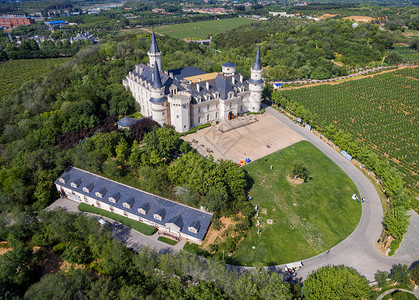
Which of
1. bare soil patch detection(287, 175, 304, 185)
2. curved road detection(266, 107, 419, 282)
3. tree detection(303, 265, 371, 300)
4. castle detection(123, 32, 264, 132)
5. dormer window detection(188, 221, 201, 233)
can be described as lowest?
curved road detection(266, 107, 419, 282)

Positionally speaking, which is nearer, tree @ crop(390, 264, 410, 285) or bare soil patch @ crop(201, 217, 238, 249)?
tree @ crop(390, 264, 410, 285)

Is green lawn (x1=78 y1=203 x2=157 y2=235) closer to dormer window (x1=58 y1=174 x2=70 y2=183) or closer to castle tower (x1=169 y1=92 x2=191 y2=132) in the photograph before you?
dormer window (x1=58 y1=174 x2=70 y2=183)

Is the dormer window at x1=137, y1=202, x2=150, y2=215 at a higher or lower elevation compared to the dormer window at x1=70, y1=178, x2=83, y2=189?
lower

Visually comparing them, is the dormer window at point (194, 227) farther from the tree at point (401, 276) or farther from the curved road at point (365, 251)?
the tree at point (401, 276)

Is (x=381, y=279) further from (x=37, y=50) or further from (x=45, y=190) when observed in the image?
(x=37, y=50)

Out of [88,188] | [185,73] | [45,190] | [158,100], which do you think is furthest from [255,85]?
[45,190]

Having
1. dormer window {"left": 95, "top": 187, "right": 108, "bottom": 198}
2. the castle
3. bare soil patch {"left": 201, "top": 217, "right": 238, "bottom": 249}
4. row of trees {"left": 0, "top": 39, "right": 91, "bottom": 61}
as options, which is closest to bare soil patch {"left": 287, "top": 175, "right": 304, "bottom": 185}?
bare soil patch {"left": 201, "top": 217, "right": 238, "bottom": 249}
